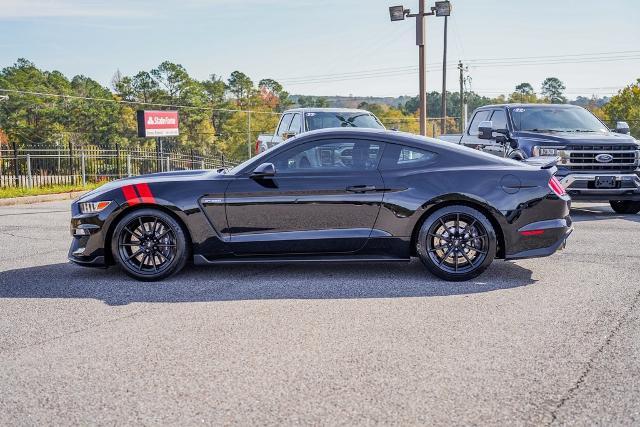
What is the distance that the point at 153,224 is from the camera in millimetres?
6520

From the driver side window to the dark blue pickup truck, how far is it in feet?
18.9

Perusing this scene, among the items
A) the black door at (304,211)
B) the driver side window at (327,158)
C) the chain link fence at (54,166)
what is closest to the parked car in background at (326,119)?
the chain link fence at (54,166)

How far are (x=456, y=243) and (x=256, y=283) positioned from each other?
1.92 metres

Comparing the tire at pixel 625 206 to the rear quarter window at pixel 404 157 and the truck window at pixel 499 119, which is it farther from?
the rear quarter window at pixel 404 157

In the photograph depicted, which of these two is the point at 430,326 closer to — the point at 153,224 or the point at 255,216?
the point at 255,216

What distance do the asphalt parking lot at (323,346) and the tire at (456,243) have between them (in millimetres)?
168

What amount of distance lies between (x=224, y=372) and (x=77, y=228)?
3.26 m

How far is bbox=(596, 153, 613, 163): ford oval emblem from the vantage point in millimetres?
11656

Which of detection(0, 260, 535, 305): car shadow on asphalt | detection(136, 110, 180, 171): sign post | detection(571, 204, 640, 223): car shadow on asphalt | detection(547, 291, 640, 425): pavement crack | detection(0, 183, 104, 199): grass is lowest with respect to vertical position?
detection(547, 291, 640, 425): pavement crack

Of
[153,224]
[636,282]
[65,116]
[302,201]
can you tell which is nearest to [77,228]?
[153,224]

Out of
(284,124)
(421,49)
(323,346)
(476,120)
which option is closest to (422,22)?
(421,49)

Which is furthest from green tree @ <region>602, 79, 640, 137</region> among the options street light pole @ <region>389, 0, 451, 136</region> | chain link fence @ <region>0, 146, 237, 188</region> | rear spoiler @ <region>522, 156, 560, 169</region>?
rear spoiler @ <region>522, 156, 560, 169</region>

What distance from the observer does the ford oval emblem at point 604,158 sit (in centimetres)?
1166

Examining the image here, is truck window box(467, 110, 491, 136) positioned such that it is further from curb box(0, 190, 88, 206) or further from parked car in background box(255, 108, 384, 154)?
curb box(0, 190, 88, 206)
